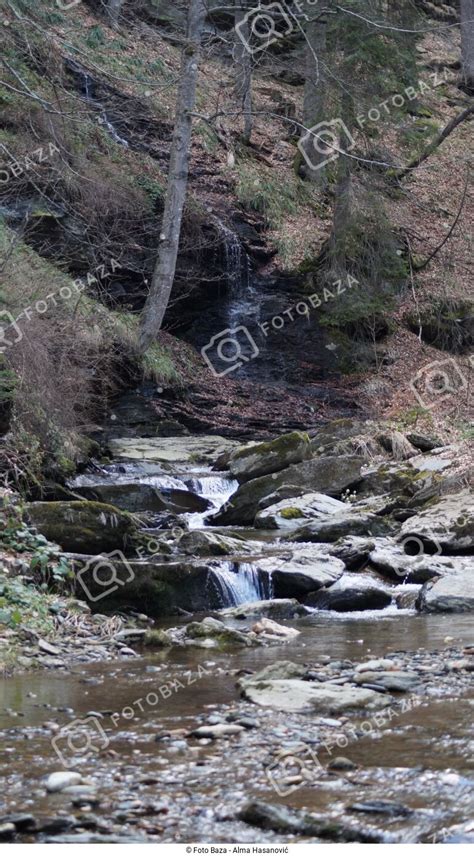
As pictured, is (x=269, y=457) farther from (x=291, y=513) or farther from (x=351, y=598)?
(x=351, y=598)

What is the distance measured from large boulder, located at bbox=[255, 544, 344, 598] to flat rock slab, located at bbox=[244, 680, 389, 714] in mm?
3311

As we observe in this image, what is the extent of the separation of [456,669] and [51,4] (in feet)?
55.1

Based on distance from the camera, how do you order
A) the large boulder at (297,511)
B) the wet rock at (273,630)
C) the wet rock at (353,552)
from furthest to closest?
the large boulder at (297,511) < the wet rock at (353,552) < the wet rock at (273,630)

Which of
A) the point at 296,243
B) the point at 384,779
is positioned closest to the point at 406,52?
the point at 296,243

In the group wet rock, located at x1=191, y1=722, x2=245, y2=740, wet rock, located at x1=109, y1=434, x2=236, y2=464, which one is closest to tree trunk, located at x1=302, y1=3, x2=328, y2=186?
wet rock, located at x1=109, y1=434, x2=236, y2=464

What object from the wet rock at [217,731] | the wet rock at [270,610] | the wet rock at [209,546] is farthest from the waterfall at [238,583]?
the wet rock at [217,731]

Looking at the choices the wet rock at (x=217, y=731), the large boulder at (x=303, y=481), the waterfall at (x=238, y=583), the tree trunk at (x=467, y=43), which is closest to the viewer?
the wet rock at (x=217, y=731)

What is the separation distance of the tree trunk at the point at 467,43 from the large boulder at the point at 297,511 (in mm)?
19485

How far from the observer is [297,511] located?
37.3ft

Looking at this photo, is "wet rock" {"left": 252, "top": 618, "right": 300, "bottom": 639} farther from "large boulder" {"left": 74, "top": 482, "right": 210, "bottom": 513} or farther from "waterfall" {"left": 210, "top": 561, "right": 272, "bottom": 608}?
"large boulder" {"left": 74, "top": 482, "right": 210, "bottom": 513}

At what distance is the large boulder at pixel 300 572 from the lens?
326 inches

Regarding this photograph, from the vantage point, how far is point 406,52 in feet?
66.6

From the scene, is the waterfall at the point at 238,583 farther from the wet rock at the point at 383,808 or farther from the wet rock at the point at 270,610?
the wet rock at the point at 383,808

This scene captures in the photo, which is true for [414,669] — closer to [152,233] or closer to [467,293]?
Result: [152,233]
